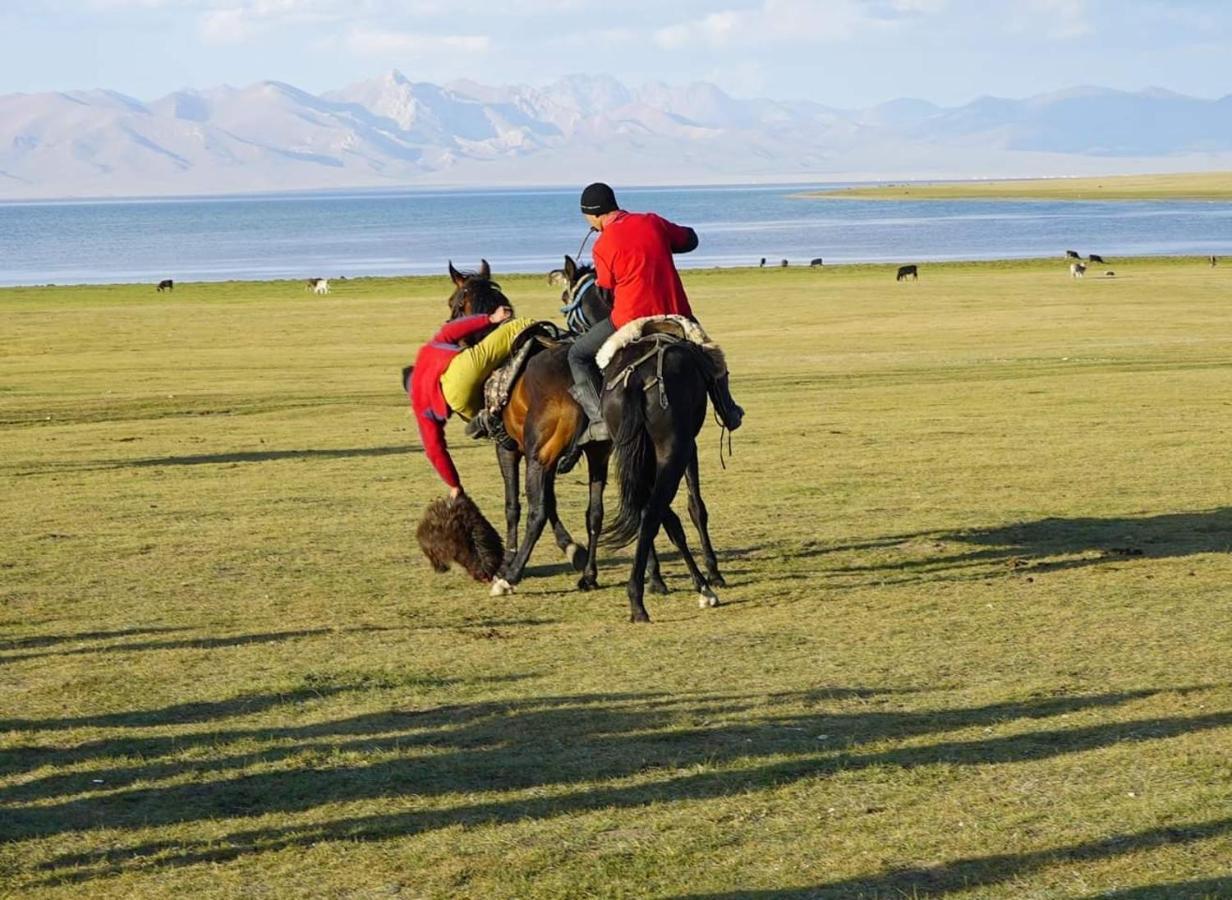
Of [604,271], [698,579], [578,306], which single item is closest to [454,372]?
[578,306]

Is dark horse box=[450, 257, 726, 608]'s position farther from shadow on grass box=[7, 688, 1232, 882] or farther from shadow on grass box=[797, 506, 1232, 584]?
shadow on grass box=[7, 688, 1232, 882]

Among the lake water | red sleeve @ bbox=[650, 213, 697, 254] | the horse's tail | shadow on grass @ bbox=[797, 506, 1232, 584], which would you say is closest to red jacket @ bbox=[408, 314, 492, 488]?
red sleeve @ bbox=[650, 213, 697, 254]

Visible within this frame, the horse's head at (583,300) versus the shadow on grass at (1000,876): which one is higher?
the horse's head at (583,300)

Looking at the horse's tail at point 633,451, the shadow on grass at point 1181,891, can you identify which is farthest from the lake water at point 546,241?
the shadow on grass at point 1181,891

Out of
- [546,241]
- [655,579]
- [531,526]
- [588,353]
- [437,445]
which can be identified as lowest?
[546,241]

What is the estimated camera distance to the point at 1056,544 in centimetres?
1270

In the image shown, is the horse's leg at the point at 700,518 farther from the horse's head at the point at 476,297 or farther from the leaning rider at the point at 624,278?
the horse's head at the point at 476,297

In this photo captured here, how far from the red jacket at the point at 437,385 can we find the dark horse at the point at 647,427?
63.9 inches

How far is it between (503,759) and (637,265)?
13.8 feet

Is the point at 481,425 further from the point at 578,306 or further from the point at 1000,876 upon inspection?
the point at 1000,876

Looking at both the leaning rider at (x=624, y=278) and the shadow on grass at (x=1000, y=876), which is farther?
the leaning rider at (x=624, y=278)

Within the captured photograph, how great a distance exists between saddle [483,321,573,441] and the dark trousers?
1.69ft

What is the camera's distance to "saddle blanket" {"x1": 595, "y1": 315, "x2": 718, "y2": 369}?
10.8m

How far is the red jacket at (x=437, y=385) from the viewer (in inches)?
473
